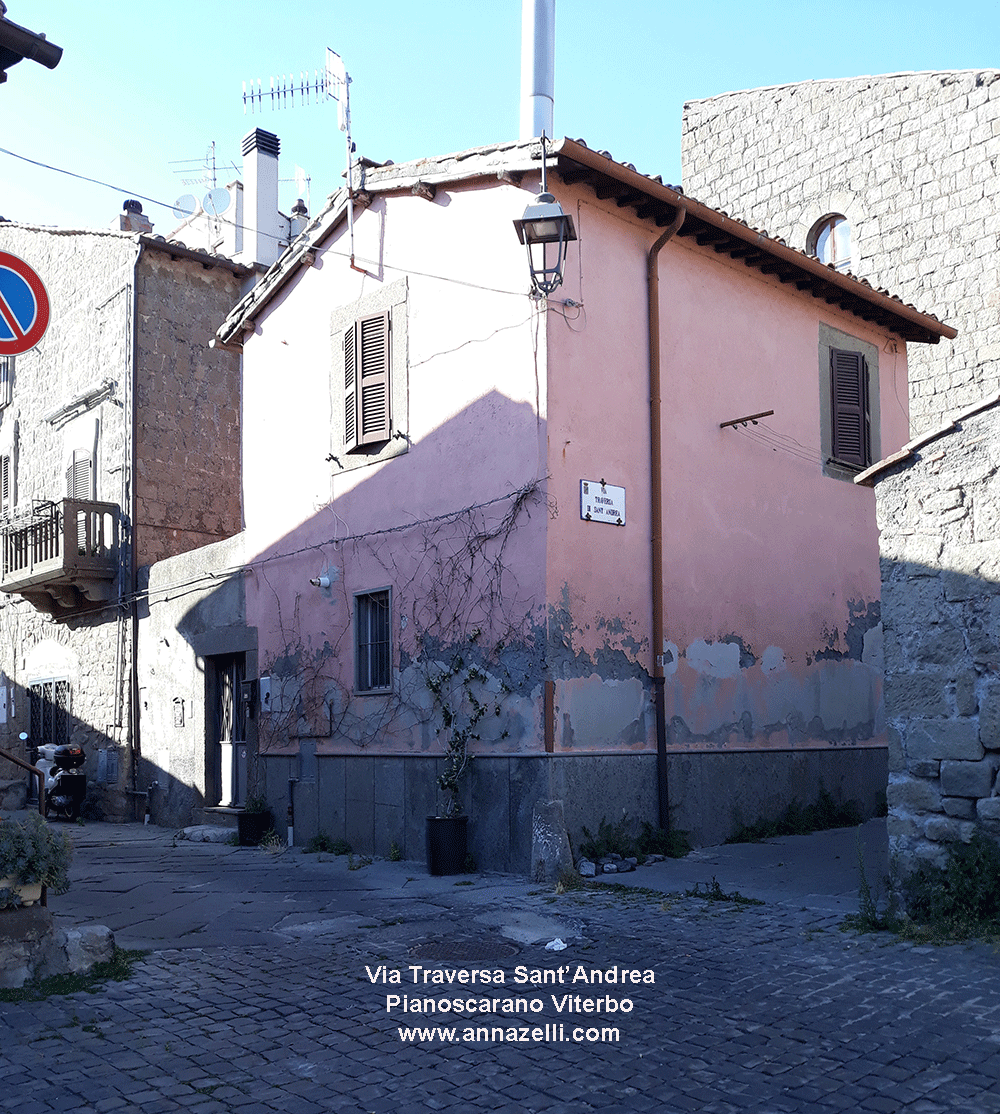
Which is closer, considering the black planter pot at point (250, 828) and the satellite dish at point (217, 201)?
the black planter pot at point (250, 828)

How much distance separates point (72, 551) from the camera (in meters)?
15.6

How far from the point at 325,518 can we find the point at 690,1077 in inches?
323

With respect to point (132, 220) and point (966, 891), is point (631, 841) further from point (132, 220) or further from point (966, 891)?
point (132, 220)

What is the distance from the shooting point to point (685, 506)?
10281mm

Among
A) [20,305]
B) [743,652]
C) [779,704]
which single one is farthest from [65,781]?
[20,305]

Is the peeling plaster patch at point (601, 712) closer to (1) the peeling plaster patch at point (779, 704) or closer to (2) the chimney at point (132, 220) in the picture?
(1) the peeling plaster patch at point (779, 704)

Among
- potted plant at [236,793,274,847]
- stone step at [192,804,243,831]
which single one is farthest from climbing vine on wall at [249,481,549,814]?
stone step at [192,804,243,831]

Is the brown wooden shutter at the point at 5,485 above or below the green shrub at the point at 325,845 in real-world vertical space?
above

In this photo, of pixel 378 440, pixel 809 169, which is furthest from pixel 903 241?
pixel 378 440

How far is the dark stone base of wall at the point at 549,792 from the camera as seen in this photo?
8867mm

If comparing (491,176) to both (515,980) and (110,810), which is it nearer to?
(515,980)

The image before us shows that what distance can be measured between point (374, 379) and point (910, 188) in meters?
9.11

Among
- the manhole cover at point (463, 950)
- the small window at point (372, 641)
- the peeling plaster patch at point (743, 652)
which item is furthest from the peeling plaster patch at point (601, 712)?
the manhole cover at point (463, 950)

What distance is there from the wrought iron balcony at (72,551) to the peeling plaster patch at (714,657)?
9143mm
